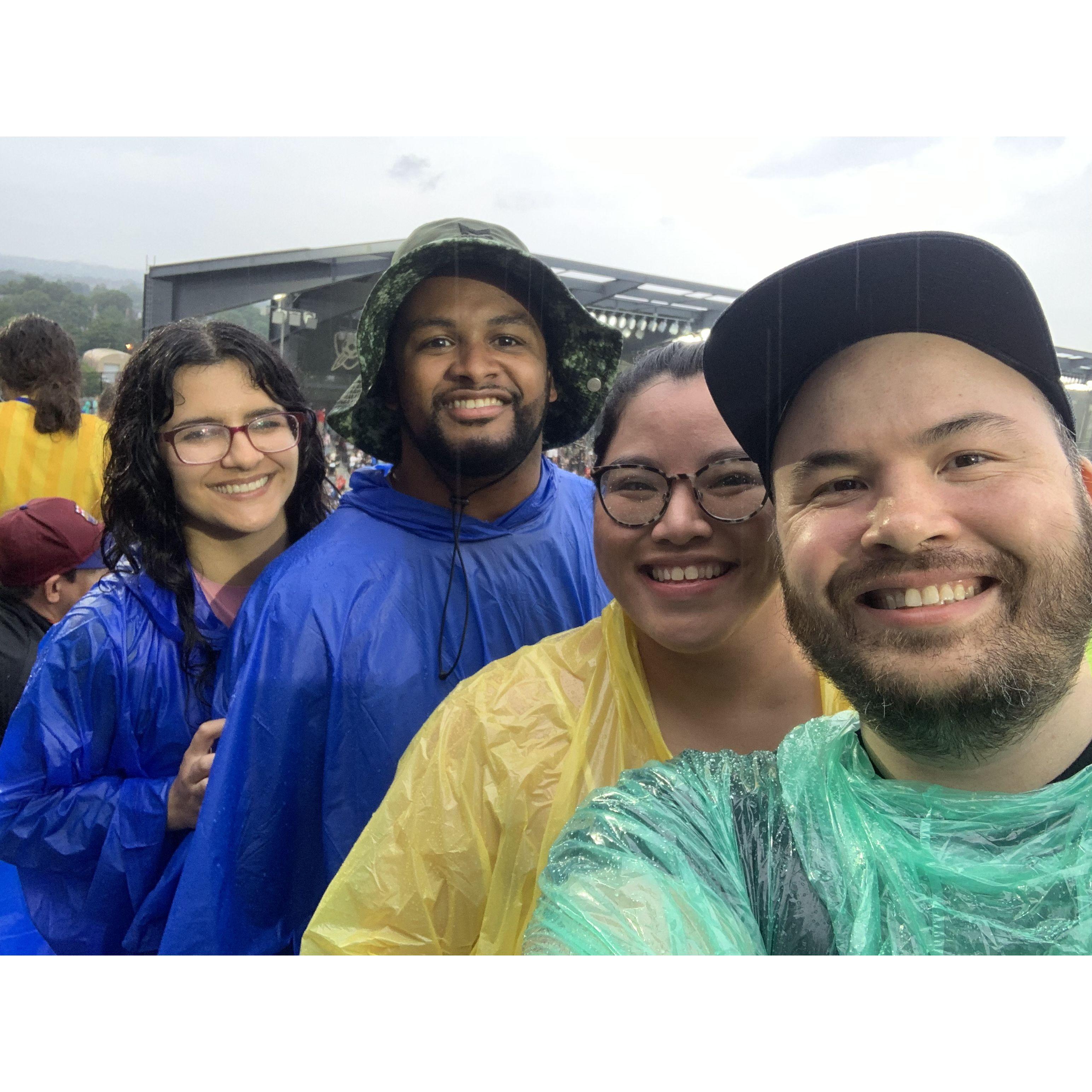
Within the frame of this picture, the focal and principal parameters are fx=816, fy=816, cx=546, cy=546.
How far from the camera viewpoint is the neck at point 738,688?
3.95 feet

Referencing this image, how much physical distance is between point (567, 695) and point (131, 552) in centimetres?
81

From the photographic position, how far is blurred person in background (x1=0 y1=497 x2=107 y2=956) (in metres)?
1.42

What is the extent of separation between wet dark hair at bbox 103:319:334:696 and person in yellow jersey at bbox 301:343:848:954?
0.51 m

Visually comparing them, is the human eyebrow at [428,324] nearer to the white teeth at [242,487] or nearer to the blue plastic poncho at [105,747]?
the white teeth at [242,487]

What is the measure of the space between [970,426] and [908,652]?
0.23 meters

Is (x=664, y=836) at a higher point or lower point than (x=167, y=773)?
higher

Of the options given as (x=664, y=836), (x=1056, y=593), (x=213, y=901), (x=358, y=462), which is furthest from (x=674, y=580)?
(x=358, y=462)

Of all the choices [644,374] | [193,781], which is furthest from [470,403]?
[193,781]

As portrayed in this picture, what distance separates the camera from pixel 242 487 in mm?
1393

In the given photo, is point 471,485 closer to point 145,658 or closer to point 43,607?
point 145,658
